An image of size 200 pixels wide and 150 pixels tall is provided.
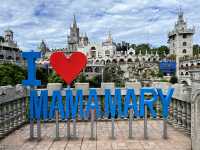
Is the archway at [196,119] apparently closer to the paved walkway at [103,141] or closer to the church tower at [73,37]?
the paved walkway at [103,141]

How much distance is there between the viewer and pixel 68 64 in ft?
30.7

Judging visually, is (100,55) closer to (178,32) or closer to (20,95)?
(178,32)

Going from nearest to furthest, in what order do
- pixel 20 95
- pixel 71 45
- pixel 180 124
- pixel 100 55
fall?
pixel 180 124 → pixel 20 95 → pixel 100 55 → pixel 71 45

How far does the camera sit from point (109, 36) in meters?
135

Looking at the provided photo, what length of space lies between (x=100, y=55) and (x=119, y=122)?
114254 millimetres

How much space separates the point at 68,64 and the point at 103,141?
2.68 metres

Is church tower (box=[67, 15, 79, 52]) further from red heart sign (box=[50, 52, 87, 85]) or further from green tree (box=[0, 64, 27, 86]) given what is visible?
red heart sign (box=[50, 52, 87, 85])

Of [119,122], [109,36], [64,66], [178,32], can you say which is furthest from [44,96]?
[109,36]

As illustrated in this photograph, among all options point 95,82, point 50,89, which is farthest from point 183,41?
point 50,89

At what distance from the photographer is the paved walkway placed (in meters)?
8.23

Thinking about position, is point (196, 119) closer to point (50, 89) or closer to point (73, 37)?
point (50, 89)

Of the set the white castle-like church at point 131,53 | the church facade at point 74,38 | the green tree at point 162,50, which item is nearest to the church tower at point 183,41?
the white castle-like church at point 131,53

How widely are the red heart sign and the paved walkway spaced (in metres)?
2.00

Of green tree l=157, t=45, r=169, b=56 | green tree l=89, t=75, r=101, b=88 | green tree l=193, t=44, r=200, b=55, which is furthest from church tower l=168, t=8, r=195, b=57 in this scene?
green tree l=89, t=75, r=101, b=88
